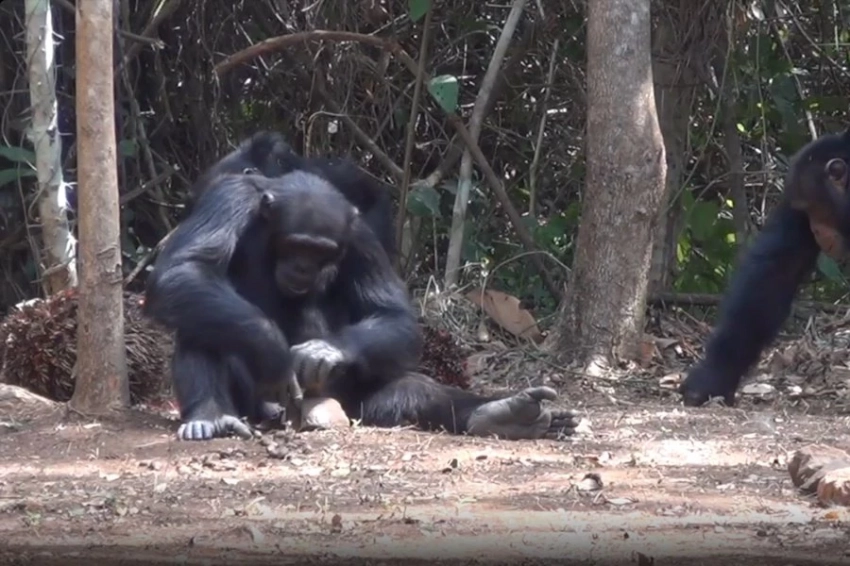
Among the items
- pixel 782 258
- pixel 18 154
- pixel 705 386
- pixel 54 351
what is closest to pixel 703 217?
pixel 782 258

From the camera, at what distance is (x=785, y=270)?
763 cm

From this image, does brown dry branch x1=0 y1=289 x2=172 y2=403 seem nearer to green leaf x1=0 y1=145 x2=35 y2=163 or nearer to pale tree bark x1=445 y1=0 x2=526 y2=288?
green leaf x1=0 y1=145 x2=35 y2=163

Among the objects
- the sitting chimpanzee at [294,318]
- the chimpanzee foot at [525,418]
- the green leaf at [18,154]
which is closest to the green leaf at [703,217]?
the sitting chimpanzee at [294,318]

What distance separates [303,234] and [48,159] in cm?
184

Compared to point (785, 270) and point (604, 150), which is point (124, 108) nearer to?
point (604, 150)

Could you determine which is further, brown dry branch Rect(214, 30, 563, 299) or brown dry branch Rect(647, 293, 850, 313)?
brown dry branch Rect(647, 293, 850, 313)

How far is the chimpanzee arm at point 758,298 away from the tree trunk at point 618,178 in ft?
1.48

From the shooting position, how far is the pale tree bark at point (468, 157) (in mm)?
8602

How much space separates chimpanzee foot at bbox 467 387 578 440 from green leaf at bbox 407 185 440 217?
295cm

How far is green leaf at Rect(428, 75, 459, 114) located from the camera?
26.8 ft

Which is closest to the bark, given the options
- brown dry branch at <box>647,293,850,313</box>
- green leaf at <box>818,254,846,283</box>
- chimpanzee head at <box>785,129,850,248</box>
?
brown dry branch at <box>647,293,850,313</box>

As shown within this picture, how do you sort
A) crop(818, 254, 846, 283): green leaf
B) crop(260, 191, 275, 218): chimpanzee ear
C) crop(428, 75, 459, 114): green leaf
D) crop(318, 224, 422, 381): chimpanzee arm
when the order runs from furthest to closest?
1. crop(818, 254, 846, 283): green leaf
2. crop(428, 75, 459, 114): green leaf
3. crop(260, 191, 275, 218): chimpanzee ear
4. crop(318, 224, 422, 381): chimpanzee arm

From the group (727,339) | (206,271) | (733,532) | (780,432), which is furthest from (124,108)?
(733,532)

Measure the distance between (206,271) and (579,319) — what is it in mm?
2195
